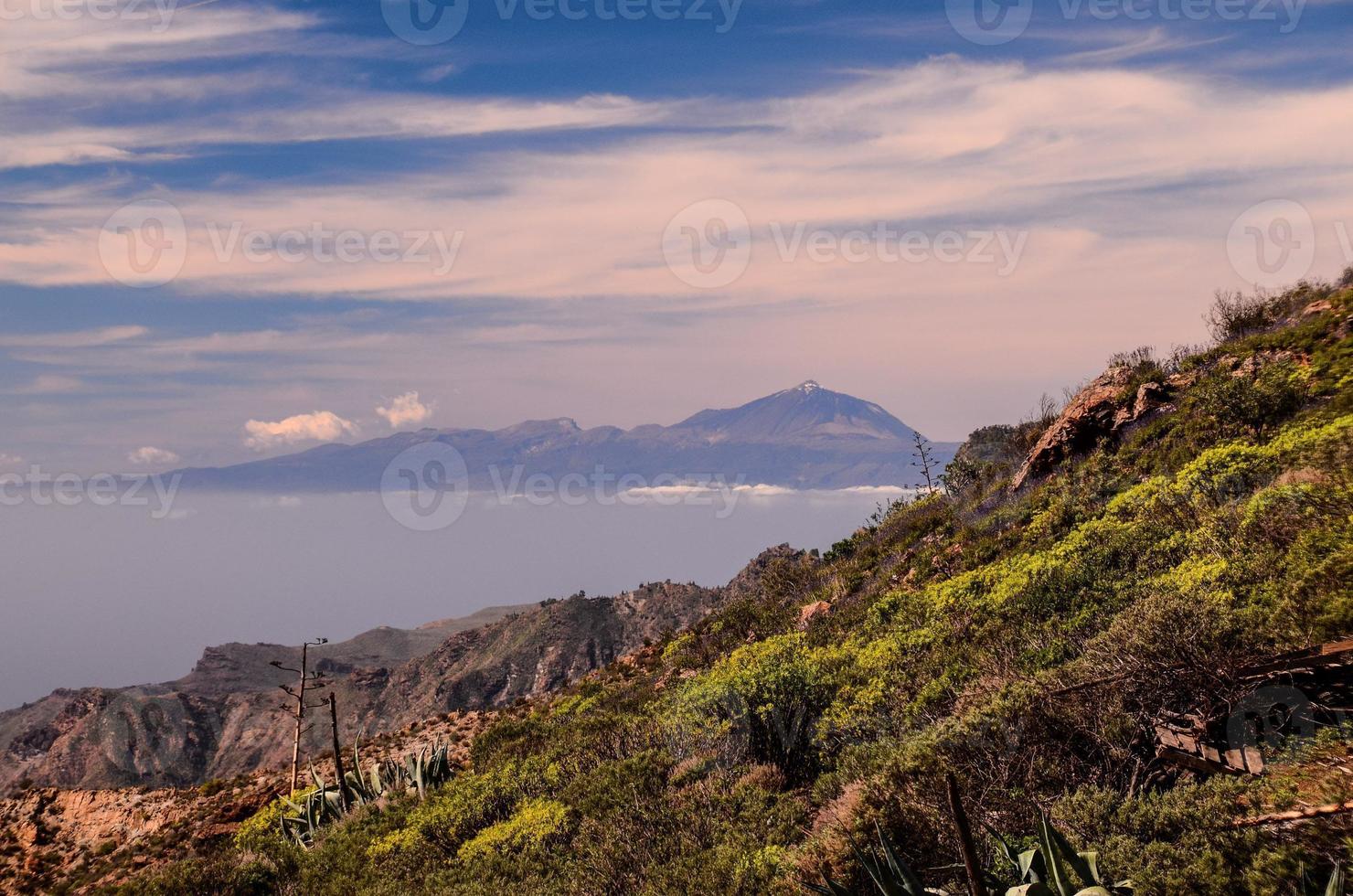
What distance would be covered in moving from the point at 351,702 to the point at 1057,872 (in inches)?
4537

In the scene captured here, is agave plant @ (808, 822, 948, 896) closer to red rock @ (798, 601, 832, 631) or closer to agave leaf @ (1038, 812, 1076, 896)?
agave leaf @ (1038, 812, 1076, 896)

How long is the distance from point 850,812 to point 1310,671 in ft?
15.0

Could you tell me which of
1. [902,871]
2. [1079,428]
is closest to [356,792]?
[902,871]

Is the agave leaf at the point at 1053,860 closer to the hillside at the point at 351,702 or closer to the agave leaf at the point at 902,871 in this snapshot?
the agave leaf at the point at 902,871

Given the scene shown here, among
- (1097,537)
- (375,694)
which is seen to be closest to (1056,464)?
(1097,537)

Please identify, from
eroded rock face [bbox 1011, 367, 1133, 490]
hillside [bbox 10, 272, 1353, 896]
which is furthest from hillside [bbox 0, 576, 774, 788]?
hillside [bbox 10, 272, 1353, 896]

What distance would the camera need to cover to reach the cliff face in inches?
3504

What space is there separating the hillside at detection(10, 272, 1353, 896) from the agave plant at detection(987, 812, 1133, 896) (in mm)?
284

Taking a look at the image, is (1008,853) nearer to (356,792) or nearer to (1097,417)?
(356,792)

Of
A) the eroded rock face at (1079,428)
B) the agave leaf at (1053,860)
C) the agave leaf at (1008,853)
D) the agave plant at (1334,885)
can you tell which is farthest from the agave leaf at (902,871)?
the eroded rock face at (1079,428)

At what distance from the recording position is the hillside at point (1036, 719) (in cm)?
670

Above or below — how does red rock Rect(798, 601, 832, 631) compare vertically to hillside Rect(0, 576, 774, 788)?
above

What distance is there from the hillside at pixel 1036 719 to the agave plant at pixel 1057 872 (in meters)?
0.28

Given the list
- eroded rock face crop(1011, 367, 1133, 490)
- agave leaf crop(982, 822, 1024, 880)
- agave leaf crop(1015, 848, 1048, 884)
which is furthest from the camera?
eroded rock face crop(1011, 367, 1133, 490)
